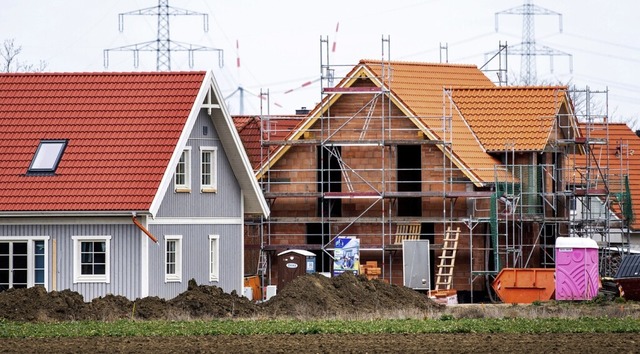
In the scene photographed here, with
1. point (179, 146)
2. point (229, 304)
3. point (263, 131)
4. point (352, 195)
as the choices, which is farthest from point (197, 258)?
point (263, 131)

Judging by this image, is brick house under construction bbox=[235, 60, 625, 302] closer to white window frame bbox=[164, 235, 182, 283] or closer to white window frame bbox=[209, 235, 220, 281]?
white window frame bbox=[209, 235, 220, 281]

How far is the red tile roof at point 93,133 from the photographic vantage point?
137 feet

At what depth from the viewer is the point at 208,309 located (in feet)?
132

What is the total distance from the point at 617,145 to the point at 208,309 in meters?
30.2

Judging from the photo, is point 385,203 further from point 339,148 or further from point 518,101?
point 518,101

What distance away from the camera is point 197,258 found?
44656mm

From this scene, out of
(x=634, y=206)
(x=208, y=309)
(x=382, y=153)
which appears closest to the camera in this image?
(x=208, y=309)

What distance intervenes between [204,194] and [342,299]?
5.32 m

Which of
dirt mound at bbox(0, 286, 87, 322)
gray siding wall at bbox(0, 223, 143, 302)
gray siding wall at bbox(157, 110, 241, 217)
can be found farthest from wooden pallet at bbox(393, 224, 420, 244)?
dirt mound at bbox(0, 286, 87, 322)

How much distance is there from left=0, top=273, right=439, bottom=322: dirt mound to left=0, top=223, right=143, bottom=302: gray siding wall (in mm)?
1632

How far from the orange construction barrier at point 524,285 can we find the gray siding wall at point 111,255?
12072 millimetres

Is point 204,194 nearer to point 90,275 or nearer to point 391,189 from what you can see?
point 90,275

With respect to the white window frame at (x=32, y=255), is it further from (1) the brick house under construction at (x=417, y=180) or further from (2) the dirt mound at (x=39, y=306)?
(1) the brick house under construction at (x=417, y=180)

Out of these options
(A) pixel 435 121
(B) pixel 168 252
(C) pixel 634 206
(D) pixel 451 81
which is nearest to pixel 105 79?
(B) pixel 168 252
